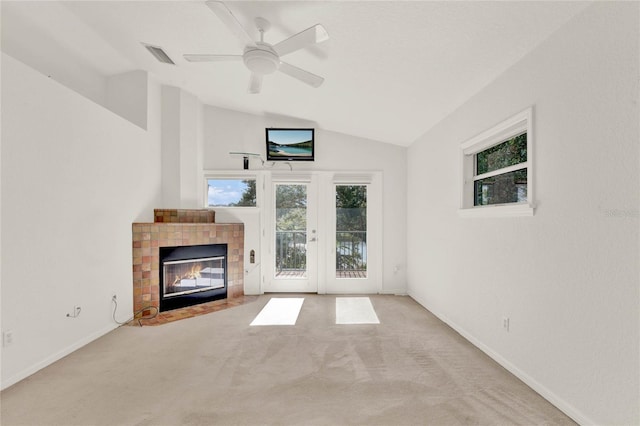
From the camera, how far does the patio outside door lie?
14.9 ft

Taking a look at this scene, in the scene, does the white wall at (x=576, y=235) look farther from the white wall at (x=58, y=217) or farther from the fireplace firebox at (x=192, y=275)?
the white wall at (x=58, y=217)

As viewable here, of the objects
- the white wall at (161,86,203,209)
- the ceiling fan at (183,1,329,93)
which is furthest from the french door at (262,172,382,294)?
the ceiling fan at (183,1,329,93)

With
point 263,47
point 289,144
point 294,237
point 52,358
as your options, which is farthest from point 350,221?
point 52,358

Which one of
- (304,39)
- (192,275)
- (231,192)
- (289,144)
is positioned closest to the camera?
(304,39)

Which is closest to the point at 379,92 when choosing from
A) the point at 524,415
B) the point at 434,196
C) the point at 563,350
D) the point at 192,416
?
the point at 434,196

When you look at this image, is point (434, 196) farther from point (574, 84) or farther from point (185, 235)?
point (185, 235)

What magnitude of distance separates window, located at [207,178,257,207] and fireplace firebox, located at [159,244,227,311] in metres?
0.75

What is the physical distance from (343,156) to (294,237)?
1.58 meters

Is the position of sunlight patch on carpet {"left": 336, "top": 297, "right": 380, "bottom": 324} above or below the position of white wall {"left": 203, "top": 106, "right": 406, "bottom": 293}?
below

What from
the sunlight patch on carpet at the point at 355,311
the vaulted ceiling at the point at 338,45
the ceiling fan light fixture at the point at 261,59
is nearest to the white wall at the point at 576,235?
the vaulted ceiling at the point at 338,45

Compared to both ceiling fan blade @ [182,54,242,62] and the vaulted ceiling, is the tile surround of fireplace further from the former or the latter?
ceiling fan blade @ [182,54,242,62]

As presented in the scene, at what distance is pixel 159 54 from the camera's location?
307 cm

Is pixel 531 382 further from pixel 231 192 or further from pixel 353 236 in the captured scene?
pixel 231 192

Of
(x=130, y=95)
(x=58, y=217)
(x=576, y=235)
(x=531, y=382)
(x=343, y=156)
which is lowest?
(x=531, y=382)
